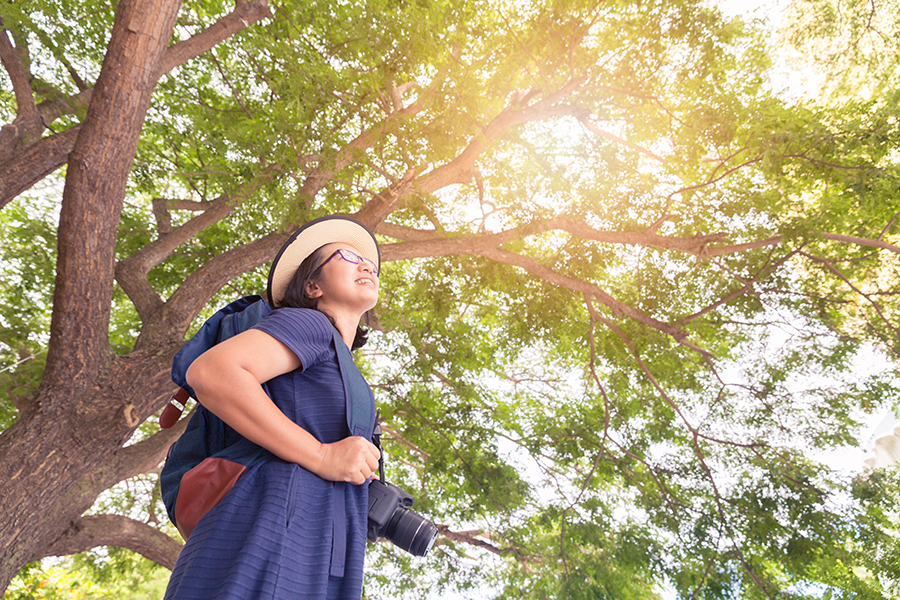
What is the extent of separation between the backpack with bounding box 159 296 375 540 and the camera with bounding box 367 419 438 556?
0.16m

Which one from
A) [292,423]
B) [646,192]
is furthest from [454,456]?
[292,423]

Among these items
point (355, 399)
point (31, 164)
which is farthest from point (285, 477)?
point (31, 164)

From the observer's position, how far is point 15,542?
3.18 meters

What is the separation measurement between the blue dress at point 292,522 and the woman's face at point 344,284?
0.92ft

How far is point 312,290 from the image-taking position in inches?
60.7

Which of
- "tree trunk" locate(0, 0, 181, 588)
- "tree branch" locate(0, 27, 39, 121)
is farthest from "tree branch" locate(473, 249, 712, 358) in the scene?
"tree branch" locate(0, 27, 39, 121)

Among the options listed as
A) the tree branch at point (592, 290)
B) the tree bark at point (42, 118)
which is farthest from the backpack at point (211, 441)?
the tree branch at point (592, 290)

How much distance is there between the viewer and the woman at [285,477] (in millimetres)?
929

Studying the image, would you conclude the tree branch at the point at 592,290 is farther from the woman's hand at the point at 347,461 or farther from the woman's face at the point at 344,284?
the woman's hand at the point at 347,461

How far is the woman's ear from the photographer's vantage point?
5.02 feet

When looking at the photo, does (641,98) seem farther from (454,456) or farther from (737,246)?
(454,456)

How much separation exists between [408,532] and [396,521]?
0.04m

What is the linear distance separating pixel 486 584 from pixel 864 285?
6.16 meters

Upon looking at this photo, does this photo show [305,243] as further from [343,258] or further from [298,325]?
[298,325]
